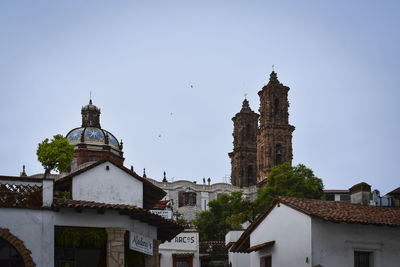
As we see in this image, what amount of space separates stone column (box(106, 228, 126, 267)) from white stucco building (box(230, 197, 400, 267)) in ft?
26.3

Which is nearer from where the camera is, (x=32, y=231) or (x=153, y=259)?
(x=32, y=231)

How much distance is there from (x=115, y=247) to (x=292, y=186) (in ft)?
162

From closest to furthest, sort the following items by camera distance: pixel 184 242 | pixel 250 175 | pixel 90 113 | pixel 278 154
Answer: pixel 184 242
pixel 90 113
pixel 278 154
pixel 250 175

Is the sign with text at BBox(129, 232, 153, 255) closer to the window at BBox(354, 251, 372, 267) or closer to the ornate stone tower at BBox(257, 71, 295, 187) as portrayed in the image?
the window at BBox(354, 251, 372, 267)

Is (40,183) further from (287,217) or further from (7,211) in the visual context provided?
(287,217)

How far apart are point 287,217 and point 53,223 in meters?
11.2

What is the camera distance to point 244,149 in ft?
346

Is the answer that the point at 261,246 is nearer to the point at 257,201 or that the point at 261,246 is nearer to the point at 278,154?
the point at 257,201

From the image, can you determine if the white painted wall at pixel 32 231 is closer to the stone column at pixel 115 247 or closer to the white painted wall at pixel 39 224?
the white painted wall at pixel 39 224

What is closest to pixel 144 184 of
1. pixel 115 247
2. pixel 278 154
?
pixel 115 247

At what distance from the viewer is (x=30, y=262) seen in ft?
65.2

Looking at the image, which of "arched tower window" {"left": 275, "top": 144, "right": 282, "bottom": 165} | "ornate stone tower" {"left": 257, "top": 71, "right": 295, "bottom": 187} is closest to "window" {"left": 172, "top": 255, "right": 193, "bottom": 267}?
"ornate stone tower" {"left": 257, "top": 71, "right": 295, "bottom": 187}

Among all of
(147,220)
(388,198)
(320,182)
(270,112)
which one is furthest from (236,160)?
(147,220)

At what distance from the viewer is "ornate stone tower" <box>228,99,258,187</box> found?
103875mm
